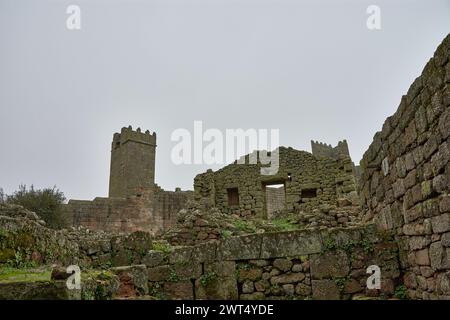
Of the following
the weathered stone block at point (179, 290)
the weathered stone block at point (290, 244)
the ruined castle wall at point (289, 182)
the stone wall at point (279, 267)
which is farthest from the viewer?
the ruined castle wall at point (289, 182)

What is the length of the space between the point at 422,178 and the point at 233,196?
1016 centimetres

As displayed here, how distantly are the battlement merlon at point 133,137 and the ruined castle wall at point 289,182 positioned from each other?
63.1ft

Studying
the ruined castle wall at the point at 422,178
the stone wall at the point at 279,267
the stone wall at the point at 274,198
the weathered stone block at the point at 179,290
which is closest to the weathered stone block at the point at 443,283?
the ruined castle wall at the point at 422,178

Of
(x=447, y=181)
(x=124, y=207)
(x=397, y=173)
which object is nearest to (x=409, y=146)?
(x=397, y=173)

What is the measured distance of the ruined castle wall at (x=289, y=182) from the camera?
12.4 m

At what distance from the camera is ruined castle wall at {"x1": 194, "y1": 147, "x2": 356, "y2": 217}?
12445mm

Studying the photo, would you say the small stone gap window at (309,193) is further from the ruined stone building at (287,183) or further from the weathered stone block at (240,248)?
the weathered stone block at (240,248)

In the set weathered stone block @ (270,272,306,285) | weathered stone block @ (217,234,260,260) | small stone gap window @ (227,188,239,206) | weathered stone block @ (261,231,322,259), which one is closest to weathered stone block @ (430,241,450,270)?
weathered stone block @ (261,231,322,259)

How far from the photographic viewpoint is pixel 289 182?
13.1 m

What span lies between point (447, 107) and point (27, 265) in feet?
13.0

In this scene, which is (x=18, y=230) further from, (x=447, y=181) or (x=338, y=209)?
(x=338, y=209)

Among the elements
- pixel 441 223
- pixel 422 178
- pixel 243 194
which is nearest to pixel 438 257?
pixel 441 223

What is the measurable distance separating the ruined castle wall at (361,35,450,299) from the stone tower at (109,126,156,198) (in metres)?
27.1

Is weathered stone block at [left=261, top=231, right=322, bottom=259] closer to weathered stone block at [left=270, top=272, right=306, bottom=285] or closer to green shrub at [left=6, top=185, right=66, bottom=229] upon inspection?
weathered stone block at [left=270, top=272, right=306, bottom=285]
